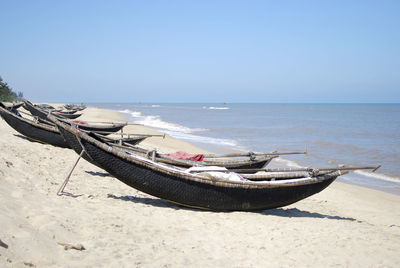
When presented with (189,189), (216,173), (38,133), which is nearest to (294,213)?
(216,173)

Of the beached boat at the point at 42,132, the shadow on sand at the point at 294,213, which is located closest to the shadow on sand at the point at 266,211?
the shadow on sand at the point at 294,213

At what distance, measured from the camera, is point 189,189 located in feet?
18.7

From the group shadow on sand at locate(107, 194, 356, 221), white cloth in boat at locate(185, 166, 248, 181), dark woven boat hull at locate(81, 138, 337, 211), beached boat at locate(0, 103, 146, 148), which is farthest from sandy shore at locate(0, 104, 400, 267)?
beached boat at locate(0, 103, 146, 148)

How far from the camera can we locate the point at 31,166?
280 inches

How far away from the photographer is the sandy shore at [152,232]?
11.9ft

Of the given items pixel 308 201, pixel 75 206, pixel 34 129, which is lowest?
pixel 308 201

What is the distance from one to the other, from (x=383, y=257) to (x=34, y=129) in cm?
994

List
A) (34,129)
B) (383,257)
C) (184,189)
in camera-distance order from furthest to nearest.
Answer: (34,129) < (184,189) < (383,257)

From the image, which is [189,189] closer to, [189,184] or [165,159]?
[189,184]

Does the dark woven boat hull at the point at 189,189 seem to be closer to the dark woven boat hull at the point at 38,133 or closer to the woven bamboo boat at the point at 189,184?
the woven bamboo boat at the point at 189,184

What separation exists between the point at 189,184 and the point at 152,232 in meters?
1.21

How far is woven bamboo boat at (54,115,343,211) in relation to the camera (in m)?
5.60

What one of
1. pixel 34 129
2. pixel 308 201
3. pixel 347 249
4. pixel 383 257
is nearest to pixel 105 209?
pixel 347 249

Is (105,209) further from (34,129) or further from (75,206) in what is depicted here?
(34,129)
